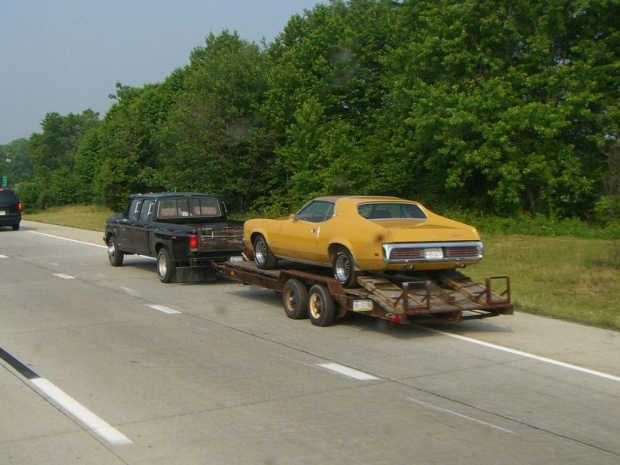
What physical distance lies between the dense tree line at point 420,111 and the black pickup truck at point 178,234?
10313mm

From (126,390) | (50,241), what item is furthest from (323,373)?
(50,241)

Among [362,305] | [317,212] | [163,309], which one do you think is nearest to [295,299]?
[317,212]

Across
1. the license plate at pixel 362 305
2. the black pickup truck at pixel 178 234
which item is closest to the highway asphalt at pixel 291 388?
the license plate at pixel 362 305

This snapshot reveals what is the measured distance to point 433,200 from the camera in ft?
104

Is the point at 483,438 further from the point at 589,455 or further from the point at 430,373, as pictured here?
the point at 430,373

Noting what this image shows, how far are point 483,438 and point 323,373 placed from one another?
2.62 m

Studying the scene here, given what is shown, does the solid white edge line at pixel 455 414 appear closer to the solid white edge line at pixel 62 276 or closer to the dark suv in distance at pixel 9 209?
Answer: the solid white edge line at pixel 62 276

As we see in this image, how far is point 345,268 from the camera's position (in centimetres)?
1135

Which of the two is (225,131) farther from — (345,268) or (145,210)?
(345,268)

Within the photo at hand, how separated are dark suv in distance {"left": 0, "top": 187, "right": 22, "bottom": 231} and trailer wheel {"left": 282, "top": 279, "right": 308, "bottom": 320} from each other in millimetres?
24525

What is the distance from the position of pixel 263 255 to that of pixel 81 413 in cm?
671

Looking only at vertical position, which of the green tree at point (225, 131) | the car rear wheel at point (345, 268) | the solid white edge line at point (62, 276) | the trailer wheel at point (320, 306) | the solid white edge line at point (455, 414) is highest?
the green tree at point (225, 131)

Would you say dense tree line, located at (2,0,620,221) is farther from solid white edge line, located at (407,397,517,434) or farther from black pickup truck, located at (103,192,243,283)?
solid white edge line, located at (407,397,517,434)

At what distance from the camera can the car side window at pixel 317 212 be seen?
39.6ft
